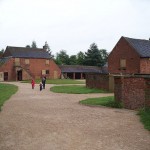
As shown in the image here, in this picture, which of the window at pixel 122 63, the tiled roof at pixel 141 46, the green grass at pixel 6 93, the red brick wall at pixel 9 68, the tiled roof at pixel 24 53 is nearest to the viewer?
the green grass at pixel 6 93

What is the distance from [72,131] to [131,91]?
25.0 ft

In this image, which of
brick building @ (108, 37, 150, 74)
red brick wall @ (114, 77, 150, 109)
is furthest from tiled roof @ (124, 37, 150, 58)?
red brick wall @ (114, 77, 150, 109)

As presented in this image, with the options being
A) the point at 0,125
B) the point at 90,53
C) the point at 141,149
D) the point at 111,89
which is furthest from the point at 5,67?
the point at 141,149

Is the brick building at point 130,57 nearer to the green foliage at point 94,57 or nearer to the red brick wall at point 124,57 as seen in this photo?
the red brick wall at point 124,57

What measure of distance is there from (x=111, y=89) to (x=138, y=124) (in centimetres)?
1795

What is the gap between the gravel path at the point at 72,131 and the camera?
9376 millimetres

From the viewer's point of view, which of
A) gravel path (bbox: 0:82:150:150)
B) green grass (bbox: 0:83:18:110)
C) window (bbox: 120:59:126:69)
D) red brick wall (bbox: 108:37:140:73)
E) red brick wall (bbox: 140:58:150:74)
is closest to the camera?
gravel path (bbox: 0:82:150:150)

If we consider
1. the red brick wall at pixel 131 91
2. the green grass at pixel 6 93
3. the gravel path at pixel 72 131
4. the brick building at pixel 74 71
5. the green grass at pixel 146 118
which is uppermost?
the brick building at pixel 74 71

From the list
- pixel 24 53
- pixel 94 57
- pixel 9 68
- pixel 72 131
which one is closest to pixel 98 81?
pixel 72 131

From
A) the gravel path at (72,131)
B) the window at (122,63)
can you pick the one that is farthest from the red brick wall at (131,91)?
the window at (122,63)

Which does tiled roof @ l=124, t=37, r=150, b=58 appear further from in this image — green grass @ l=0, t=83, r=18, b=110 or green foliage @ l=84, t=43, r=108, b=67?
green foliage @ l=84, t=43, r=108, b=67

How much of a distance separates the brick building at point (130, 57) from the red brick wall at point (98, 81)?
1379cm

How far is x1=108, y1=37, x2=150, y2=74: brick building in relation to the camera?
46778 millimetres

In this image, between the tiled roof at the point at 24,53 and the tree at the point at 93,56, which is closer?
the tiled roof at the point at 24,53
